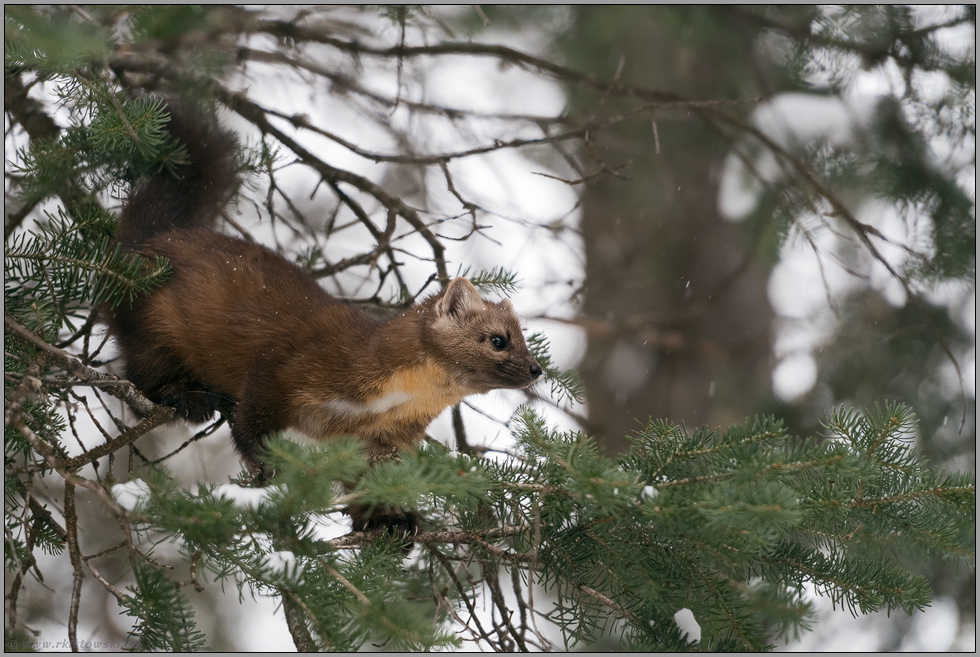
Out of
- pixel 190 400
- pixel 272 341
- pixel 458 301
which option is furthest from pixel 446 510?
pixel 190 400

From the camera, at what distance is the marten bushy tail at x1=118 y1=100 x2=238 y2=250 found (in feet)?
10.0

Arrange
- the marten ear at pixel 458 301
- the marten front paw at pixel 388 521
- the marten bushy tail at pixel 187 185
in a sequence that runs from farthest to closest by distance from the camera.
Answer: the marten bushy tail at pixel 187 185, the marten ear at pixel 458 301, the marten front paw at pixel 388 521

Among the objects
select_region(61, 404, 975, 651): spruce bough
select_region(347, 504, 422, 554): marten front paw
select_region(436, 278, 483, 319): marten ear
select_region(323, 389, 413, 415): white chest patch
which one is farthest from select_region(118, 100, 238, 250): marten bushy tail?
select_region(61, 404, 975, 651): spruce bough

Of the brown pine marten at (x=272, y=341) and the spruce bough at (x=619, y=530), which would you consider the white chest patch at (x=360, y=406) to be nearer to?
the brown pine marten at (x=272, y=341)

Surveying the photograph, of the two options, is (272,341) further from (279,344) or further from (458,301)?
(458,301)

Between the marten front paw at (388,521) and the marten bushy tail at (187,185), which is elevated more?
the marten bushy tail at (187,185)

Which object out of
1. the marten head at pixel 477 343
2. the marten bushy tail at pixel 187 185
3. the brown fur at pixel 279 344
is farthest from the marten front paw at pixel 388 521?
the marten bushy tail at pixel 187 185

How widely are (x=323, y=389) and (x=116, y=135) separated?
1.07 meters

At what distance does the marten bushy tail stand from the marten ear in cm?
123

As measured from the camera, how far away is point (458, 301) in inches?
113

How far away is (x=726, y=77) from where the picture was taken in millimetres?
5699

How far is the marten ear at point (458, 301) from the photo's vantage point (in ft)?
9.35

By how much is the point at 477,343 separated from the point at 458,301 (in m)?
0.20

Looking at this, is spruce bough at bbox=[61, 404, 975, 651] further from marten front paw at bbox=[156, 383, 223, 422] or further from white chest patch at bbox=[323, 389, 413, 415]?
marten front paw at bbox=[156, 383, 223, 422]
